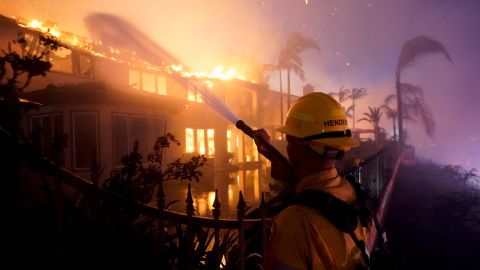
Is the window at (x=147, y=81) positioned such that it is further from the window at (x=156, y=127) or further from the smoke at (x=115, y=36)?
the window at (x=156, y=127)

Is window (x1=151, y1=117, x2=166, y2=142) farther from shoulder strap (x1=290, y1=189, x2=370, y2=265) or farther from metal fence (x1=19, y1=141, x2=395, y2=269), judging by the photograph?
shoulder strap (x1=290, y1=189, x2=370, y2=265)

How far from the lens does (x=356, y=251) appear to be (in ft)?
5.97

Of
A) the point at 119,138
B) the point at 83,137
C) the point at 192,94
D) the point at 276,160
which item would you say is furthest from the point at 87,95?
the point at 192,94

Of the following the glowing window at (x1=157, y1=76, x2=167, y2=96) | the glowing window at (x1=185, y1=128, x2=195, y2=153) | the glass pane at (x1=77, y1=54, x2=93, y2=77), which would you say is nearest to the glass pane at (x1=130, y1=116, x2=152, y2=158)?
the glass pane at (x1=77, y1=54, x2=93, y2=77)

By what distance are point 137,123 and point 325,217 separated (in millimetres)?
15023

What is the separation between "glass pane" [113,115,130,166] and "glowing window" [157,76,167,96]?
808cm

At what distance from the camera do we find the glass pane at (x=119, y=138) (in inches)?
570

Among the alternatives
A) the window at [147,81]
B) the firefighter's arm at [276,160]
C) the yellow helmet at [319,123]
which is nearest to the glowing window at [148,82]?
the window at [147,81]

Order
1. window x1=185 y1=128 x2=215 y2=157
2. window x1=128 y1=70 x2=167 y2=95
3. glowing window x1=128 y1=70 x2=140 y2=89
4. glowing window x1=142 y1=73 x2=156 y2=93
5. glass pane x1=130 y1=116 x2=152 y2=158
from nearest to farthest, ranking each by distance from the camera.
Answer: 1. glass pane x1=130 y1=116 x2=152 y2=158
2. glowing window x1=128 y1=70 x2=140 y2=89
3. window x1=128 y1=70 x2=167 y2=95
4. glowing window x1=142 y1=73 x2=156 y2=93
5. window x1=185 y1=128 x2=215 y2=157

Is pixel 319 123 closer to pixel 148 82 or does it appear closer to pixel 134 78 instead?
pixel 134 78

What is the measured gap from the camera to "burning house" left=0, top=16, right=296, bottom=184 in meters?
13.2

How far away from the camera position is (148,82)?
22.1m

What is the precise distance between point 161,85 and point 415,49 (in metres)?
24.3

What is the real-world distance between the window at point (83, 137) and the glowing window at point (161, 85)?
9265mm
